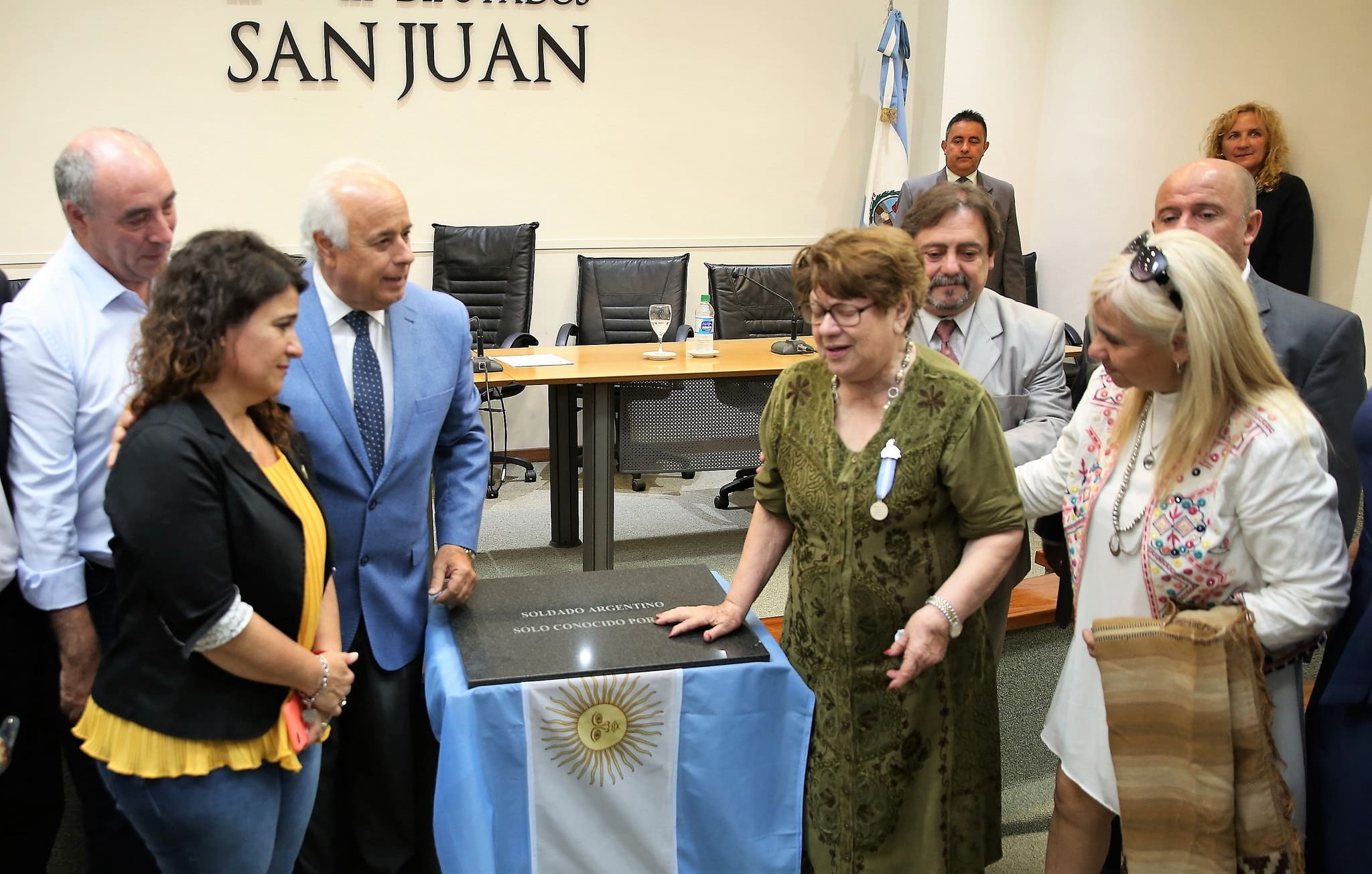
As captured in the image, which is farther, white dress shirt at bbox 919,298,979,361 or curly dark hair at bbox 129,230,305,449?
white dress shirt at bbox 919,298,979,361

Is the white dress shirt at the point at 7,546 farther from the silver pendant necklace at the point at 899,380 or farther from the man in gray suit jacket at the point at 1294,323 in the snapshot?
the man in gray suit jacket at the point at 1294,323

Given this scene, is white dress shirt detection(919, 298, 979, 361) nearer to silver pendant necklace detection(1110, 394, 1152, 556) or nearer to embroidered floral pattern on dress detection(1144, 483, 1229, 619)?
silver pendant necklace detection(1110, 394, 1152, 556)

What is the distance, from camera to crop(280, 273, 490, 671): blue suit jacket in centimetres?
163

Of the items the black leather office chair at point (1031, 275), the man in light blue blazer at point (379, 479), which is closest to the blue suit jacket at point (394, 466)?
the man in light blue blazer at point (379, 479)

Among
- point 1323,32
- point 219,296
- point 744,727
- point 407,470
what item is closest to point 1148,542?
point 744,727

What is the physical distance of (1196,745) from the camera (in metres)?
1.36

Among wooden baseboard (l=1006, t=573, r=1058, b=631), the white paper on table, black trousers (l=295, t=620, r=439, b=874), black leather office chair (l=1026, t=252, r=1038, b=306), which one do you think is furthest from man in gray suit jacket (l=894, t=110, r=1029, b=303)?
black trousers (l=295, t=620, r=439, b=874)

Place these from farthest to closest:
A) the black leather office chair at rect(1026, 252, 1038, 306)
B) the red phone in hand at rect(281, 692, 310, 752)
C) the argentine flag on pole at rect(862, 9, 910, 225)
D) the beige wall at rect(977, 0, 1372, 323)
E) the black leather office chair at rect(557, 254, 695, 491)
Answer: the black leather office chair at rect(1026, 252, 1038, 306), the argentine flag on pole at rect(862, 9, 910, 225), the black leather office chair at rect(557, 254, 695, 491), the beige wall at rect(977, 0, 1372, 323), the red phone in hand at rect(281, 692, 310, 752)

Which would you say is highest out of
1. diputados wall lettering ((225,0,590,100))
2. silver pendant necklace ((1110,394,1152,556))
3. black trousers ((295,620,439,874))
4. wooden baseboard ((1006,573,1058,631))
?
diputados wall lettering ((225,0,590,100))

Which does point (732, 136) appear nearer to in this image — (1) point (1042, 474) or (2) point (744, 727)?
(1) point (1042, 474)

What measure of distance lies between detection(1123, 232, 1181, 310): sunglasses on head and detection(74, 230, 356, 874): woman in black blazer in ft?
3.78

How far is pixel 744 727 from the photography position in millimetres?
1560

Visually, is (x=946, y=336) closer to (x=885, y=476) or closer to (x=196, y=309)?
(x=885, y=476)

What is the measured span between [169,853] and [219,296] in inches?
27.8
